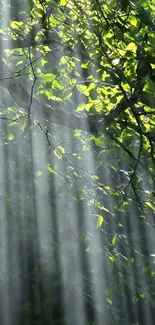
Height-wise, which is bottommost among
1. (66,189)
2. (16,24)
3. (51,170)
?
(66,189)

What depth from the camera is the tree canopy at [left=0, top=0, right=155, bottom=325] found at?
3.05 metres

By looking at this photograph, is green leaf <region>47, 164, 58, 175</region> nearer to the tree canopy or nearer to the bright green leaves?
the tree canopy

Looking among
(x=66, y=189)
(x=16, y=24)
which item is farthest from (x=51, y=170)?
(x=16, y=24)

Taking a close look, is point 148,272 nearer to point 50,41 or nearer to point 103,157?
point 103,157

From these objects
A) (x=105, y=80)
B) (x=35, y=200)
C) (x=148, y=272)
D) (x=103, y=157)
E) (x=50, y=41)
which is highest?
(x=50, y=41)

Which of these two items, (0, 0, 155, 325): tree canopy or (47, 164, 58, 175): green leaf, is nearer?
(0, 0, 155, 325): tree canopy

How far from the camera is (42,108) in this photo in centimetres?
287

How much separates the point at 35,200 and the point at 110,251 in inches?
25.5

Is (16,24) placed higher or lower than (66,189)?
higher

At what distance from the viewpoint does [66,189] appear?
10.5ft

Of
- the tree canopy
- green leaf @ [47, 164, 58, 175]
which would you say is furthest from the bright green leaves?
green leaf @ [47, 164, 58, 175]

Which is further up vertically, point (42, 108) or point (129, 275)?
point (42, 108)

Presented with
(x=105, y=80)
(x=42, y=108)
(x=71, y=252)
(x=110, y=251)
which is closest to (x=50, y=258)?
(x=71, y=252)

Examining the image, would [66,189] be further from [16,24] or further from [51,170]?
[16,24]
